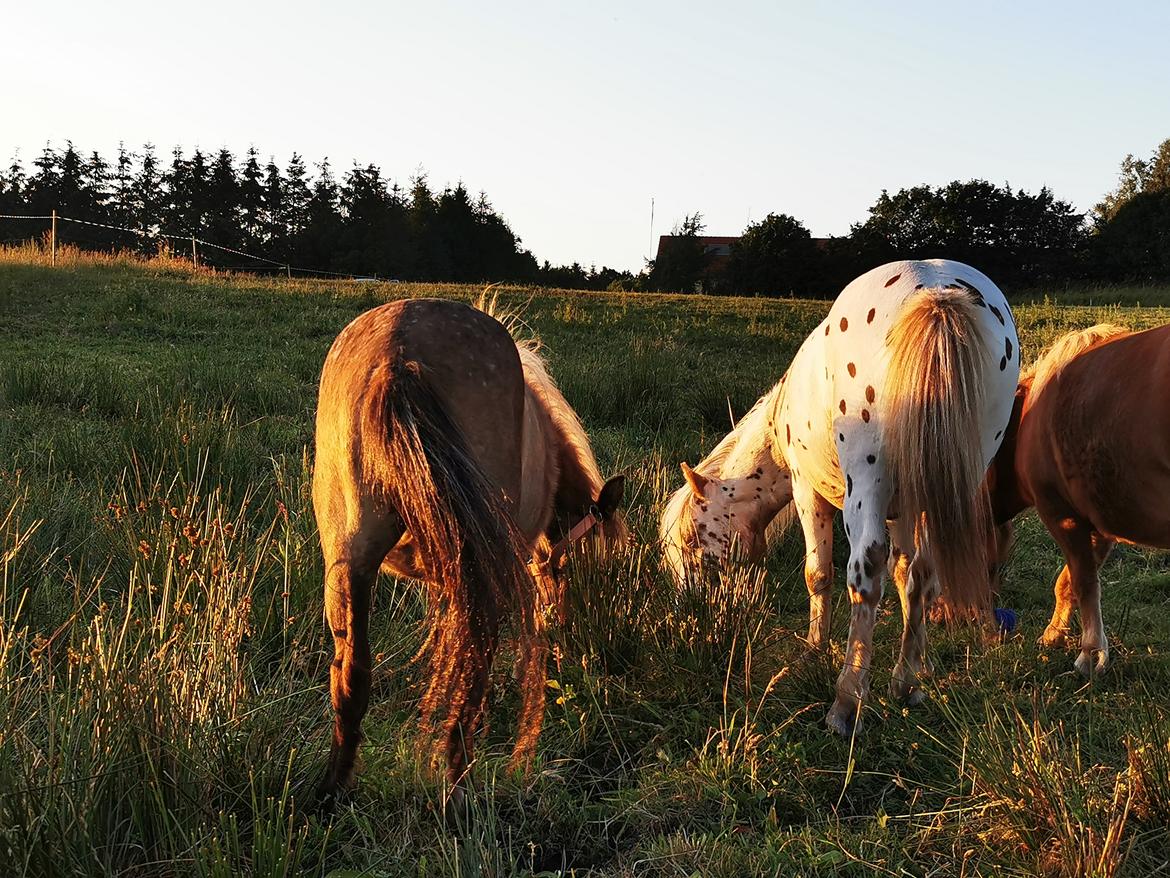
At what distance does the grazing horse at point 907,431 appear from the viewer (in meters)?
3.00

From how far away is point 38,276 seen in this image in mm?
14422

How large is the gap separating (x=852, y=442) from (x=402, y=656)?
210cm

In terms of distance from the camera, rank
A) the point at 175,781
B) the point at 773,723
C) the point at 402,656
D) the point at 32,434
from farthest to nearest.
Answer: the point at 32,434
the point at 402,656
the point at 773,723
the point at 175,781

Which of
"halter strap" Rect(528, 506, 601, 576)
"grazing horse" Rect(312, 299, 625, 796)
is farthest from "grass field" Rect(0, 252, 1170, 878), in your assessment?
"grazing horse" Rect(312, 299, 625, 796)

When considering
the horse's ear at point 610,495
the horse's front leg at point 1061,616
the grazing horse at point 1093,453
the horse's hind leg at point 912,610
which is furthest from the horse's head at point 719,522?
the horse's front leg at point 1061,616

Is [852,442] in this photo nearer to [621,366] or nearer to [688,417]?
[688,417]

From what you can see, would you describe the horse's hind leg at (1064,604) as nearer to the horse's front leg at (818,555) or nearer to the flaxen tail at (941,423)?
the horse's front leg at (818,555)

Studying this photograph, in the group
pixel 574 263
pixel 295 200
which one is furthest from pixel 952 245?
pixel 295 200

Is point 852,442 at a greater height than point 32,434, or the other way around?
point 852,442

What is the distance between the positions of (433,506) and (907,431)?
6.01 feet

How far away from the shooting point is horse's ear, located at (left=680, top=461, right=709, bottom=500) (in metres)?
4.49

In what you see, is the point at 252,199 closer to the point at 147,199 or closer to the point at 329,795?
the point at 147,199

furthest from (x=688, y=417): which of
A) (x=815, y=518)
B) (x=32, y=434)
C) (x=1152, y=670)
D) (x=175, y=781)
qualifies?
(x=175, y=781)

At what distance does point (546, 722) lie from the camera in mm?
3002
